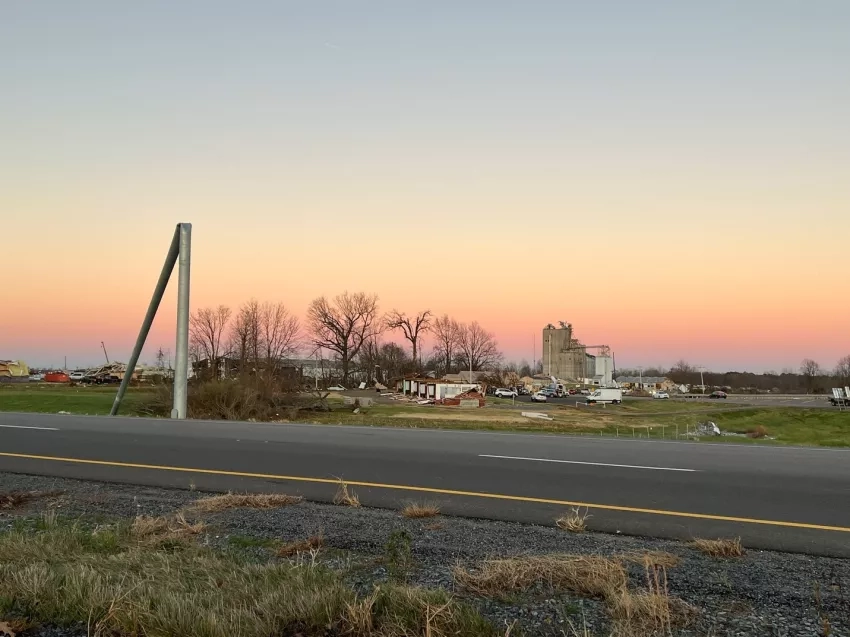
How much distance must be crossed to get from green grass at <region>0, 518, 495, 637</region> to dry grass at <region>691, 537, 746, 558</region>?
296cm

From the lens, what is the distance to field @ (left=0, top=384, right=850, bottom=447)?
39231 millimetres

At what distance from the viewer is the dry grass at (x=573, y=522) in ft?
22.6

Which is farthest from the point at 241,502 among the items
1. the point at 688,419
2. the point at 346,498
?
the point at 688,419

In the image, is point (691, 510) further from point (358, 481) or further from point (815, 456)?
point (815, 456)

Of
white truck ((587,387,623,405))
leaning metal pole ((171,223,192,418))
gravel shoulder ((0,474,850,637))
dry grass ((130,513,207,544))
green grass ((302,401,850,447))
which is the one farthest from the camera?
white truck ((587,387,623,405))

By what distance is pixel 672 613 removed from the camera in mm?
4078

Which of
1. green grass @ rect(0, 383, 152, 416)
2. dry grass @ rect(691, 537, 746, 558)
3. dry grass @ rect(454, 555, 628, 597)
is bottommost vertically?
green grass @ rect(0, 383, 152, 416)

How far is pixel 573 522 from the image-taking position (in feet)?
22.9

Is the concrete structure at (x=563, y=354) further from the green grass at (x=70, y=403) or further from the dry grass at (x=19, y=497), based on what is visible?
the dry grass at (x=19, y=497)

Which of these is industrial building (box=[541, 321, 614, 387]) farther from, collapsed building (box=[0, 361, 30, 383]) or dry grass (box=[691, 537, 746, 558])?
dry grass (box=[691, 537, 746, 558])

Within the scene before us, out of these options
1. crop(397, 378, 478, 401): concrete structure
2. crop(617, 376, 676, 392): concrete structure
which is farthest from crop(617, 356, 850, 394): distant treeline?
crop(397, 378, 478, 401): concrete structure

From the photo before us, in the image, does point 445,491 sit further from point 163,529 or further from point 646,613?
point 646,613

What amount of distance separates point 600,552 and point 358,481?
4695 millimetres

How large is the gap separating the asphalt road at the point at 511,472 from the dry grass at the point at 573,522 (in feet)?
0.54
